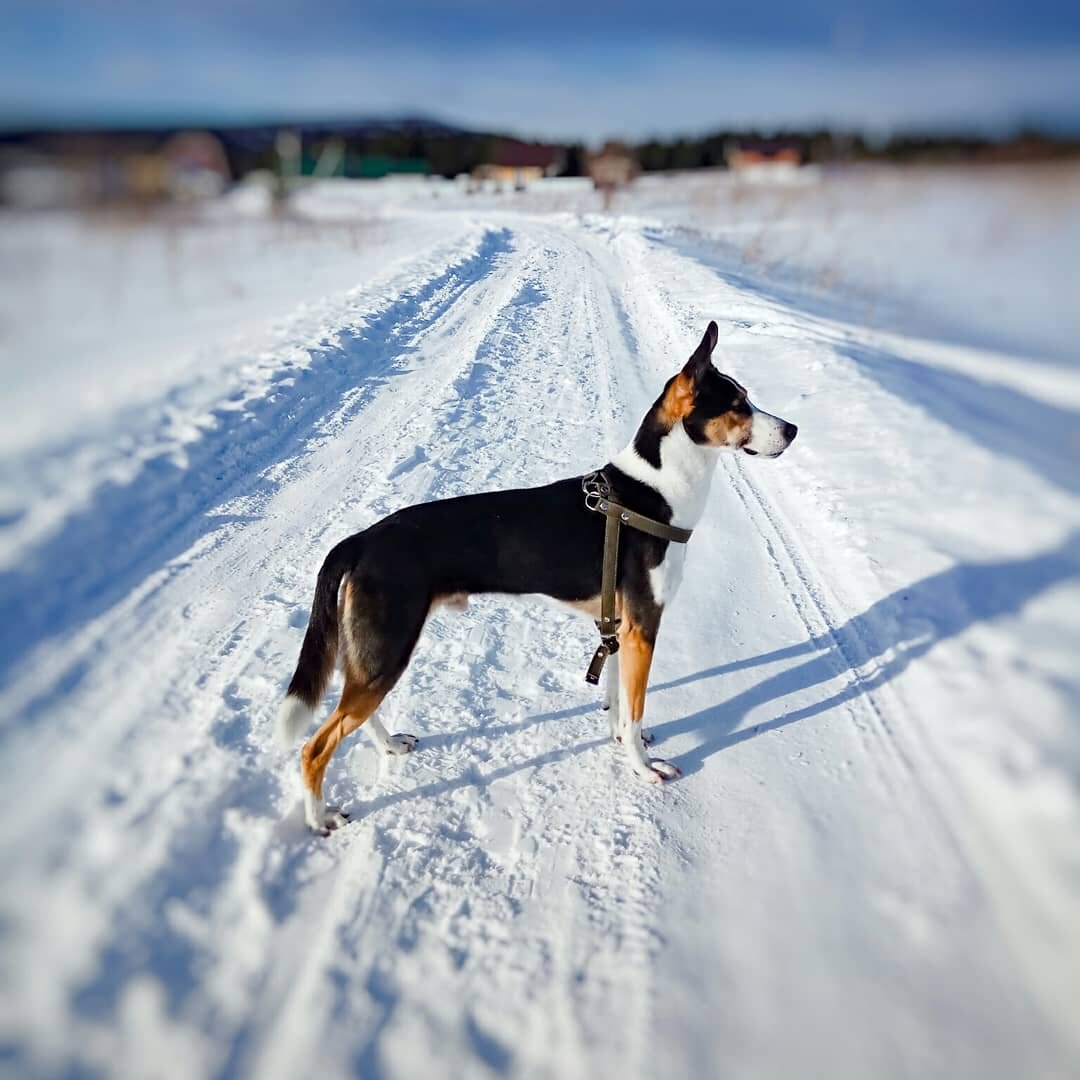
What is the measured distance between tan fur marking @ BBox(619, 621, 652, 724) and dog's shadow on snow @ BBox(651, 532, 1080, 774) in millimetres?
338

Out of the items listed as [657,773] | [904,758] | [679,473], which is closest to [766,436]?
[679,473]

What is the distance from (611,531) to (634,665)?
603 millimetres

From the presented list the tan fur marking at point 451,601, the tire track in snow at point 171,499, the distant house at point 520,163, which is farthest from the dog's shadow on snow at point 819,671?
the distant house at point 520,163

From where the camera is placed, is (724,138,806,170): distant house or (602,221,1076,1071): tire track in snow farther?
(724,138,806,170): distant house

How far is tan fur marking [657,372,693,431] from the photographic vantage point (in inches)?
119

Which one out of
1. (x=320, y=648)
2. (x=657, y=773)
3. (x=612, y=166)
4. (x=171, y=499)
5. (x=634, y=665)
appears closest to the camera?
(x=320, y=648)

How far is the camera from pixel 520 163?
1239 cm

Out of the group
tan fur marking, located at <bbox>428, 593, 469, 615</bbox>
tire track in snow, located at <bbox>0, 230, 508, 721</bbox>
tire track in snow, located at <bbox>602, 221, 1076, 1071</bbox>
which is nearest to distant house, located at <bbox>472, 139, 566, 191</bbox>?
tire track in snow, located at <bbox>0, 230, 508, 721</bbox>

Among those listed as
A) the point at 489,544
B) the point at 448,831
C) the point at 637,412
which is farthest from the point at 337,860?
the point at 637,412

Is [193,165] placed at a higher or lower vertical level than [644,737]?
higher

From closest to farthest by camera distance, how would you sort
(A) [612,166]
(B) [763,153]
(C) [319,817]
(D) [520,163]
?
(C) [319,817]
(B) [763,153]
(A) [612,166]
(D) [520,163]

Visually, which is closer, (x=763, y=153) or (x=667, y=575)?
(x=667, y=575)

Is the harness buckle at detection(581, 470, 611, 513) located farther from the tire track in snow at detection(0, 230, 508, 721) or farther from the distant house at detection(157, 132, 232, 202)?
the tire track in snow at detection(0, 230, 508, 721)

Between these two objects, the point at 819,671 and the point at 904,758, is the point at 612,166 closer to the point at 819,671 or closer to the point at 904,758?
the point at 819,671
